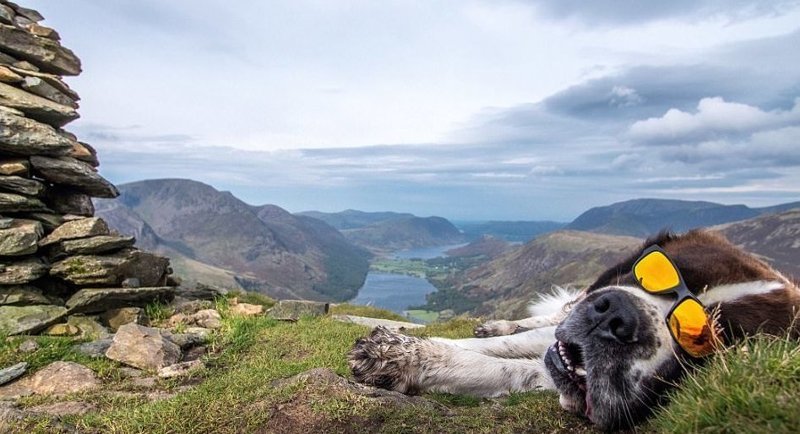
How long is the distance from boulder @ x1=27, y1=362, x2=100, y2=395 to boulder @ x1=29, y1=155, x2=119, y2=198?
7.56m

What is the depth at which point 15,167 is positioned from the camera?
1339 centimetres

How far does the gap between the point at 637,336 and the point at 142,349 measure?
27.3 ft

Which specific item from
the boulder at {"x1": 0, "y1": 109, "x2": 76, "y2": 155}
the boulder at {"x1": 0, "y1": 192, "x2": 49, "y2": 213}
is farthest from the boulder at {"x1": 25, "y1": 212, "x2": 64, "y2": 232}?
the boulder at {"x1": 0, "y1": 109, "x2": 76, "y2": 155}

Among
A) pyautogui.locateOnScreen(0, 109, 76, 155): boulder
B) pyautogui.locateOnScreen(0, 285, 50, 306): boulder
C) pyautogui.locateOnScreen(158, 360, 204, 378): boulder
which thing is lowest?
pyautogui.locateOnScreen(158, 360, 204, 378): boulder

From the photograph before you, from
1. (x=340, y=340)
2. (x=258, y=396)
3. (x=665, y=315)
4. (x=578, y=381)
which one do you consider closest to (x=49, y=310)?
(x=340, y=340)

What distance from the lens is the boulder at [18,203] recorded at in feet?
42.2

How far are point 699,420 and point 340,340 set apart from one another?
28.4ft

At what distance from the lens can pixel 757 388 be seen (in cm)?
297

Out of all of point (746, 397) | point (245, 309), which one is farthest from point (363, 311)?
point (746, 397)

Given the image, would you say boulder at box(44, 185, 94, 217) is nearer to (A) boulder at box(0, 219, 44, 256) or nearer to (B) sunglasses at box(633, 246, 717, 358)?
(A) boulder at box(0, 219, 44, 256)

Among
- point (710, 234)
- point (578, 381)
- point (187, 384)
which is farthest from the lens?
point (187, 384)

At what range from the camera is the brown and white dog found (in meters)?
4.33

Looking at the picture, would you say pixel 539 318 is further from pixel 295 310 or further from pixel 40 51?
pixel 40 51

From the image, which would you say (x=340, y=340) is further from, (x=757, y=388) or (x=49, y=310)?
(x=757, y=388)
